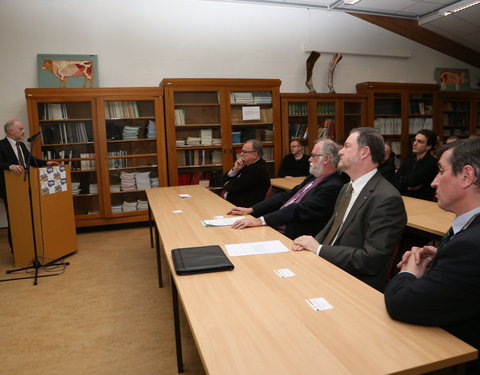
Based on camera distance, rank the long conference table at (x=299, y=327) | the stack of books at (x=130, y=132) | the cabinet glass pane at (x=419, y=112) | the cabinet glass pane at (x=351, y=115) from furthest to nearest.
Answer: the cabinet glass pane at (x=419, y=112) < the cabinet glass pane at (x=351, y=115) < the stack of books at (x=130, y=132) < the long conference table at (x=299, y=327)

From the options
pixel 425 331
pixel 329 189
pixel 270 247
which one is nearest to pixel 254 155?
pixel 329 189

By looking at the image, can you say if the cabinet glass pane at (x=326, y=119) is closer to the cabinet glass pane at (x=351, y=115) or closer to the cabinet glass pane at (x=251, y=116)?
the cabinet glass pane at (x=351, y=115)

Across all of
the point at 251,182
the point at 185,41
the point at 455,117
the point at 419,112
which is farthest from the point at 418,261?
the point at 455,117

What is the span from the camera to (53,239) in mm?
4035

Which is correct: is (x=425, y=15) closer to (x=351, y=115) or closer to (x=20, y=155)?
(x=351, y=115)

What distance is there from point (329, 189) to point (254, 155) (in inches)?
60.3

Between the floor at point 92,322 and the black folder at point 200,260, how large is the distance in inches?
29.6

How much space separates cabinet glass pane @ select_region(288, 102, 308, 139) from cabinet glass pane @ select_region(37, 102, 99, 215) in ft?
10.2

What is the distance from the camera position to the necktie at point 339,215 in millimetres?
2197

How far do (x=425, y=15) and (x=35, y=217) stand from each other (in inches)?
276

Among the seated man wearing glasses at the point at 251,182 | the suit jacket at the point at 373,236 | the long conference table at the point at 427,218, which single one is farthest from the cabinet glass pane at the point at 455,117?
the suit jacket at the point at 373,236

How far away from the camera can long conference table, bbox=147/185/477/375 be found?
0.97m

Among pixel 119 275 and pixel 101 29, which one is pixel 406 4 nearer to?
pixel 101 29

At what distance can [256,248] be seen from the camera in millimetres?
1990
